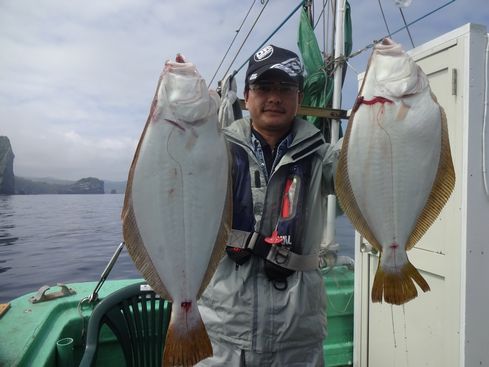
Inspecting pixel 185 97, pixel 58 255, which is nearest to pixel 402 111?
pixel 185 97

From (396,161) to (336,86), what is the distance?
293cm

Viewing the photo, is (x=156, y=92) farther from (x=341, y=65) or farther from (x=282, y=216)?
(x=341, y=65)

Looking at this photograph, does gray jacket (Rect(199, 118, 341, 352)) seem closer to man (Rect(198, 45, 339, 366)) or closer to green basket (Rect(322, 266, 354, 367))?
man (Rect(198, 45, 339, 366))

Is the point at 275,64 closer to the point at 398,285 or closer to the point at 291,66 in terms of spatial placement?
the point at 291,66

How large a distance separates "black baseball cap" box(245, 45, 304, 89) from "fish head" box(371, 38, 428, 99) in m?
0.47

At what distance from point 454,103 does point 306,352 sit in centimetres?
202

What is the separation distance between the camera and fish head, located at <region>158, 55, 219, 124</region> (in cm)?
167

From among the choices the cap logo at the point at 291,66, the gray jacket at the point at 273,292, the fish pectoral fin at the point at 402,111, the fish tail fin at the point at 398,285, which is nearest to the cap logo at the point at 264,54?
the cap logo at the point at 291,66

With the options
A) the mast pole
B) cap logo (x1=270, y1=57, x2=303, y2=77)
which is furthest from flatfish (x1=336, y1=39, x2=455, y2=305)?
the mast pole

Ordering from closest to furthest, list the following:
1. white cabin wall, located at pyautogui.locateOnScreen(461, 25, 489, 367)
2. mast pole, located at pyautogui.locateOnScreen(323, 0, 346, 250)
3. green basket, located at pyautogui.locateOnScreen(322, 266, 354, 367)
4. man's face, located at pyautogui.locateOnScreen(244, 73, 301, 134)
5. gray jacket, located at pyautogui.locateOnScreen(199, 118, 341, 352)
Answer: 1. gray jacket, located at pyautogui.locateOnScreen(199, 118, 341, 352)
2. man's face, located at pyautogui.locateOnScreen(244, 73, 301, 134)
3. white cabin wall, located at pyautogui.locateOnScreen(461, 25, 489, 367)
4. green basket, located at pyautogui.locateOnScreen(322, 266, 354, 367)
5. mast pole, located at pyautogui.locateOnScreen(323, 0, 346, 250)

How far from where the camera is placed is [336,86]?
14.4ft

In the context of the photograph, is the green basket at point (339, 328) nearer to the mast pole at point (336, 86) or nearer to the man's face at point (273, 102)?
the mast pole at point (336, 86)

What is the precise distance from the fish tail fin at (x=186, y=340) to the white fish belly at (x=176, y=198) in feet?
0.28

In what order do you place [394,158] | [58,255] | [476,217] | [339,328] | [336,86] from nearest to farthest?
[394,158] → [476,217] → [339,328] → [336,86] → [58,255]
